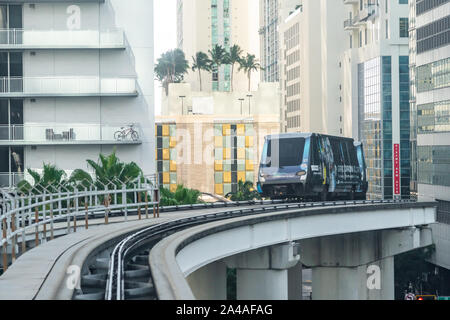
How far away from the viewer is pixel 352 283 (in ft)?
152

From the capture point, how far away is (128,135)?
63969 mm

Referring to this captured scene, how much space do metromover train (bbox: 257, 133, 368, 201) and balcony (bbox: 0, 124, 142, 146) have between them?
71.3ft

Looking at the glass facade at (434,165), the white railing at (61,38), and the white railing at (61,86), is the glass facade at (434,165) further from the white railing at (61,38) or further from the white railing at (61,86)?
the white railing at (61,38)

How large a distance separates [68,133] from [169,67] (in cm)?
11225

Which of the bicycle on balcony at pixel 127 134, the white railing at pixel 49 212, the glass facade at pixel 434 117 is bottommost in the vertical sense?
the white railing at pixel 49 212

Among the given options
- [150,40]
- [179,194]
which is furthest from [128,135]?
[179,194]

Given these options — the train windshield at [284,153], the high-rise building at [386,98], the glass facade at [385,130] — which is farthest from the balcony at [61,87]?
the glass facade at [385,130]

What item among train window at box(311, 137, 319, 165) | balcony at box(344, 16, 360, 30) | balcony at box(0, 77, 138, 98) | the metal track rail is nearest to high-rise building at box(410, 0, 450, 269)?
balcony at box(0, 77, 138, 98)

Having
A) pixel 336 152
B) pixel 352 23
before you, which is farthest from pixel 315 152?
pixel 352 23

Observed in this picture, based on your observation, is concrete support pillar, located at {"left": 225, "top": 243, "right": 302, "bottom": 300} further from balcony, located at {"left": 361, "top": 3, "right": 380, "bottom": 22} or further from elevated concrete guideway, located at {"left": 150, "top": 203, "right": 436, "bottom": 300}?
balcony, located at {"left": 361, "top": 3, "right": 380, "bottom": 22}

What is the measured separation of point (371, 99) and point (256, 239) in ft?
348

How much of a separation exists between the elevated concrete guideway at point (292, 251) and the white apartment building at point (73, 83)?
15.4 m

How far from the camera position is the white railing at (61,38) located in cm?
6309

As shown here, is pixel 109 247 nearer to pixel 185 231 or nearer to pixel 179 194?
pixel 185 231
